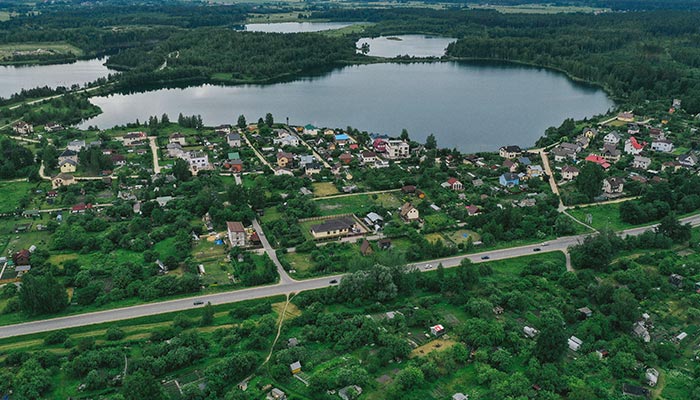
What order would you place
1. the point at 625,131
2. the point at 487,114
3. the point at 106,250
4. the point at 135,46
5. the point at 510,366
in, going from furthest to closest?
the point at 135,46 → the point at 487,114 → the point at 625,131 → the point at 106,250 → the point at 510,366

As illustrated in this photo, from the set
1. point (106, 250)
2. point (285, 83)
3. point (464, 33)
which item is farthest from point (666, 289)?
point (464, 33)

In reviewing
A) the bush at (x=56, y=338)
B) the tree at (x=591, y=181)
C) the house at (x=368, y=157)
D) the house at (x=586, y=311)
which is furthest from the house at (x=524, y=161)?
the bush at (x=56, y=338)

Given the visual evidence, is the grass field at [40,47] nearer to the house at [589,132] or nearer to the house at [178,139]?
the house at [178,139]

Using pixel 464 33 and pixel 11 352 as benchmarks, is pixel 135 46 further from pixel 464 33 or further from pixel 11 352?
pixel 11 352

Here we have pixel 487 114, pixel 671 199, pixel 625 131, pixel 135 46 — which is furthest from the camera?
pixel 135 46

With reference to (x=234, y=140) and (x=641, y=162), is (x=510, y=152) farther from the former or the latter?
(x=234, y=140)

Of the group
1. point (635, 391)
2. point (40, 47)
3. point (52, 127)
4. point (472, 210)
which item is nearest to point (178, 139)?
point (52, 127)
